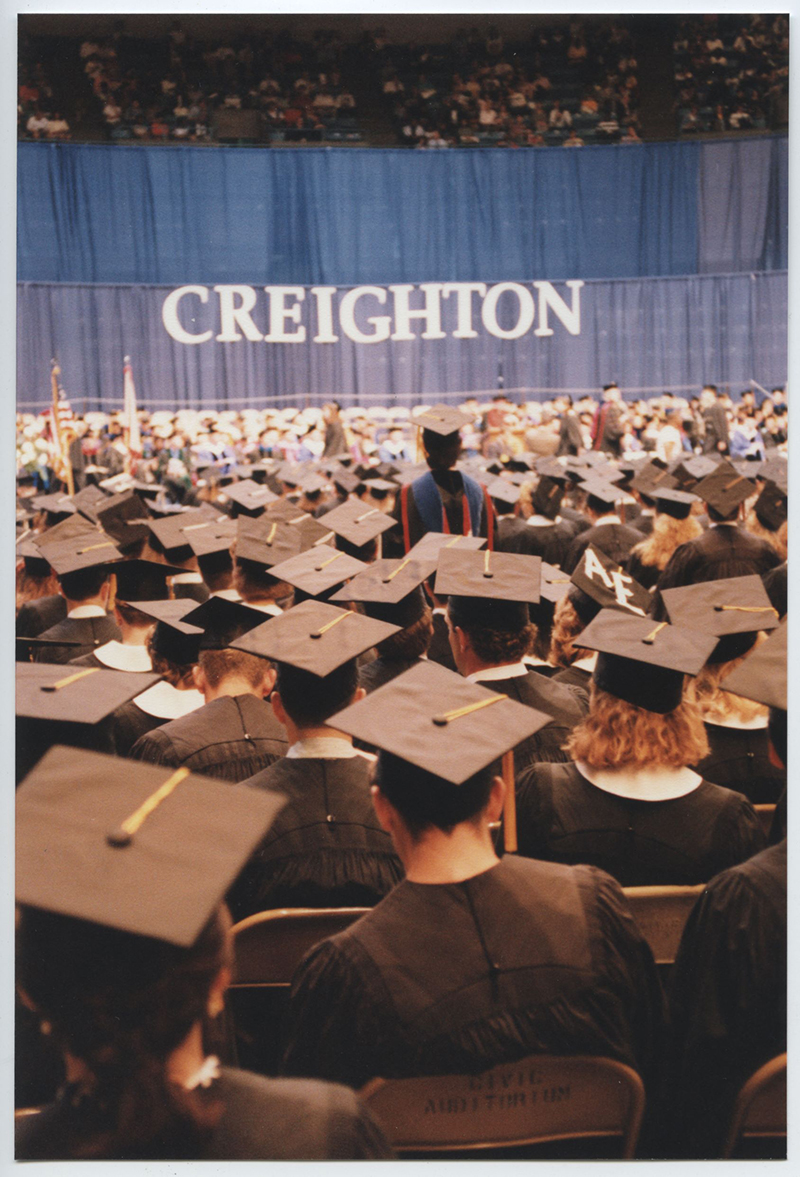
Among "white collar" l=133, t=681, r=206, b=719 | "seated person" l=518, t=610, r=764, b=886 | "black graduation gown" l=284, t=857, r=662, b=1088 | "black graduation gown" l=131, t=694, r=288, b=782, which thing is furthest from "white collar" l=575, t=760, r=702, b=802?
"white collar" l=133, t=681, r=206, b=719

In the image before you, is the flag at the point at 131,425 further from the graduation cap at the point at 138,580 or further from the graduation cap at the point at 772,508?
the graduation cap at the point at 138,580

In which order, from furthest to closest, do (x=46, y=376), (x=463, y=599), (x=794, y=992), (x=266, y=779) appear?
(x=46, y=376), (x=463, y=599), (x=266, y=779), (x=794, y=992)

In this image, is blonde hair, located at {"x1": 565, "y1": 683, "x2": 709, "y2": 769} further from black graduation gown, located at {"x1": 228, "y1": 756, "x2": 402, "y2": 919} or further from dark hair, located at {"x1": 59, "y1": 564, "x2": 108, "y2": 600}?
dark hair, located at {"x1": 59, "y1": 564, "x2": 108, "y2": 600}

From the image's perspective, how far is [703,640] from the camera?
2.81m

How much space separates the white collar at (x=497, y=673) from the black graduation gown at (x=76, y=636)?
190 centimetres

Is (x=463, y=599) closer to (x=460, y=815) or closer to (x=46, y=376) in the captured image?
(x=460, y=815)

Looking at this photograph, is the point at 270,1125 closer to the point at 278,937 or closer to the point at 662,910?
the point at 278,937

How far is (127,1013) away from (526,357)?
20.2 meters

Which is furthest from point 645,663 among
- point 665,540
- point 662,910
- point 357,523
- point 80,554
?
point 665,540

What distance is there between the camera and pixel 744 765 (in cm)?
302

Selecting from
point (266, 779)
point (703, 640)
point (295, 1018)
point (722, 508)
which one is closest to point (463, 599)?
point (703, 640)

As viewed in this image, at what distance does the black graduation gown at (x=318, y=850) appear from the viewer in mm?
2377

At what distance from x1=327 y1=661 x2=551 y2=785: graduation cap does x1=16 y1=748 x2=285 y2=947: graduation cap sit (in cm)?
40

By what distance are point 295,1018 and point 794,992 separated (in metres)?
1.20
